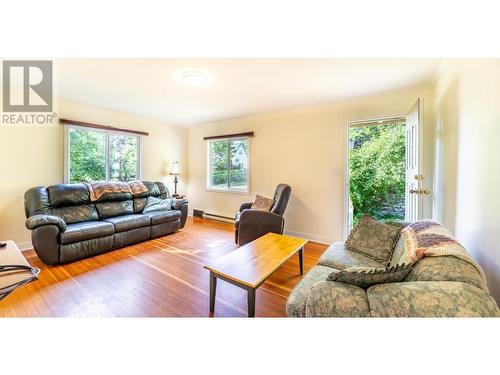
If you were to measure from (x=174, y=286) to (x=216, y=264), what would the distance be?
0.68 m

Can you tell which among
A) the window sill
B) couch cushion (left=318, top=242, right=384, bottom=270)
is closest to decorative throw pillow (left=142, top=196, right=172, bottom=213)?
the window sill

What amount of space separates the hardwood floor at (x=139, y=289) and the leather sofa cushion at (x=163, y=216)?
57 centimetres

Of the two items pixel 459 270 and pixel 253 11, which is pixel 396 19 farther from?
pixel 459 270

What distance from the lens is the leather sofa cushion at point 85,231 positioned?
2441 mm

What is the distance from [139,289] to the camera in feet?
6.43

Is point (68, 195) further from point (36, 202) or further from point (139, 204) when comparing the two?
point (139, 204)

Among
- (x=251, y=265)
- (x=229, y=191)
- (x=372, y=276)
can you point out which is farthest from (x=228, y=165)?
(x=372, y=276)

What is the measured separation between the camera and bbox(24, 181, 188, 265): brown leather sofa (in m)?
2.36

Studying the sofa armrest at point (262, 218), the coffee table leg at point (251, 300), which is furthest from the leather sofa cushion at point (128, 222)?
the coffee table leg at point (251, 300)

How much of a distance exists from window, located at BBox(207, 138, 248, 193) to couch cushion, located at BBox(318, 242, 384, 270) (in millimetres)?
2714

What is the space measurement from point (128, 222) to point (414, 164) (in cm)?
373

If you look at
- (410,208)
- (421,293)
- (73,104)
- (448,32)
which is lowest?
(421,293)

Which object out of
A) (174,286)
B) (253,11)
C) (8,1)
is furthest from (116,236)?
(253,11)

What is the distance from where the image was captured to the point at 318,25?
1.04 metres
